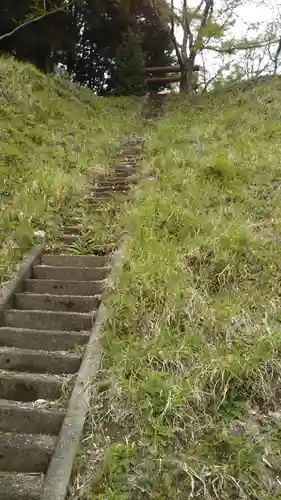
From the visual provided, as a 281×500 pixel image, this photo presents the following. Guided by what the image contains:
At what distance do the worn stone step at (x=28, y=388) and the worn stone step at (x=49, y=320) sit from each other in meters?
0.77

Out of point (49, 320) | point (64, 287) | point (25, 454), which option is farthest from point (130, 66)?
point (25, 454)

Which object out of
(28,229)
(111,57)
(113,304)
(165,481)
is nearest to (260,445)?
(165,481)

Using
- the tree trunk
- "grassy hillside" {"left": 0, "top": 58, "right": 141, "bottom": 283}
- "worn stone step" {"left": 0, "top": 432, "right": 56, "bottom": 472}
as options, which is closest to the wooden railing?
the tree trunk

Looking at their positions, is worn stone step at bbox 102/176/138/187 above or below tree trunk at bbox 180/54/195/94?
below

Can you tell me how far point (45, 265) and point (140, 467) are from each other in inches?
119

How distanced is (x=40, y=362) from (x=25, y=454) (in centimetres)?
88

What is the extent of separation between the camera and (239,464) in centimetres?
284

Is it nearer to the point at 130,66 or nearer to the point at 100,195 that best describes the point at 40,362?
the point at 100,195

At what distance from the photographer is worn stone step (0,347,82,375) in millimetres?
3760

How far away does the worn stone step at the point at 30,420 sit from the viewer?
324cm

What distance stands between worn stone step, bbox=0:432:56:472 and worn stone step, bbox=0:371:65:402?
0.48 m

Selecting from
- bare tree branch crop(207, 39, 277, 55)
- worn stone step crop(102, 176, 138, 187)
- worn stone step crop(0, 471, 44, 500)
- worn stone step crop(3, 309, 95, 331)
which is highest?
bare tree branch crop(207, 39, 277, 55)

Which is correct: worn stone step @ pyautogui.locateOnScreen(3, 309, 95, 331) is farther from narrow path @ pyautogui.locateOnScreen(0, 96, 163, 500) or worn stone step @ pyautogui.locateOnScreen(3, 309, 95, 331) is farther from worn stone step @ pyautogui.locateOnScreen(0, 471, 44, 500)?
worn stone step @ pyautogui.locateOnScreen(0, 471, 44, 500)

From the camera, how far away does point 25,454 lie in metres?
3.03
